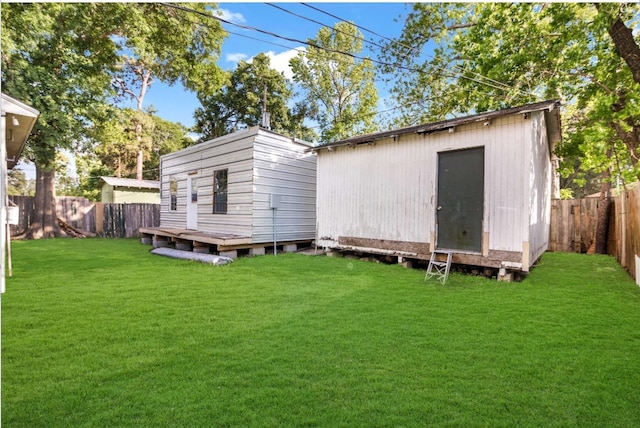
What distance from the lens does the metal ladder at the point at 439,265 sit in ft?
18.5

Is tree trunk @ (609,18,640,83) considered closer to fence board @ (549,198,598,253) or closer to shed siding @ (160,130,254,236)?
fence board @ (549,198,598,253)

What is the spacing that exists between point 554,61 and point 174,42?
472 inches

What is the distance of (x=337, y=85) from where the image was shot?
69.7 feet

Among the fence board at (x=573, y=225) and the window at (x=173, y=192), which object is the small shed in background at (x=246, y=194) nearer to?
the window at (x=173, y=192)

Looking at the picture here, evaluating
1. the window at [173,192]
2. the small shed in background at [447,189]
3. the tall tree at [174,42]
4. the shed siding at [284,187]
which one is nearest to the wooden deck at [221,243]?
the shed siding at [284,187]

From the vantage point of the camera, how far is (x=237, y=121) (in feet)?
69.9

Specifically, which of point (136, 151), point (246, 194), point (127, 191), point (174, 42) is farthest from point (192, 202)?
point (136, 151)

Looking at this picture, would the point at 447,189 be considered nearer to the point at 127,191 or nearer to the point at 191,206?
the point at 191,206

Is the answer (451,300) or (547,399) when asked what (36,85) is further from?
(547,399)

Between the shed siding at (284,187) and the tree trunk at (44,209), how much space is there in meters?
10.6

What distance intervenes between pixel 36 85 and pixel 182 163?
493 centimetres

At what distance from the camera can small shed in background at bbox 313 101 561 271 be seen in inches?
213

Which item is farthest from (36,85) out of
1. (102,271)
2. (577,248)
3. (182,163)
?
(577,248)

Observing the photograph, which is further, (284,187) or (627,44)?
(284,187)
